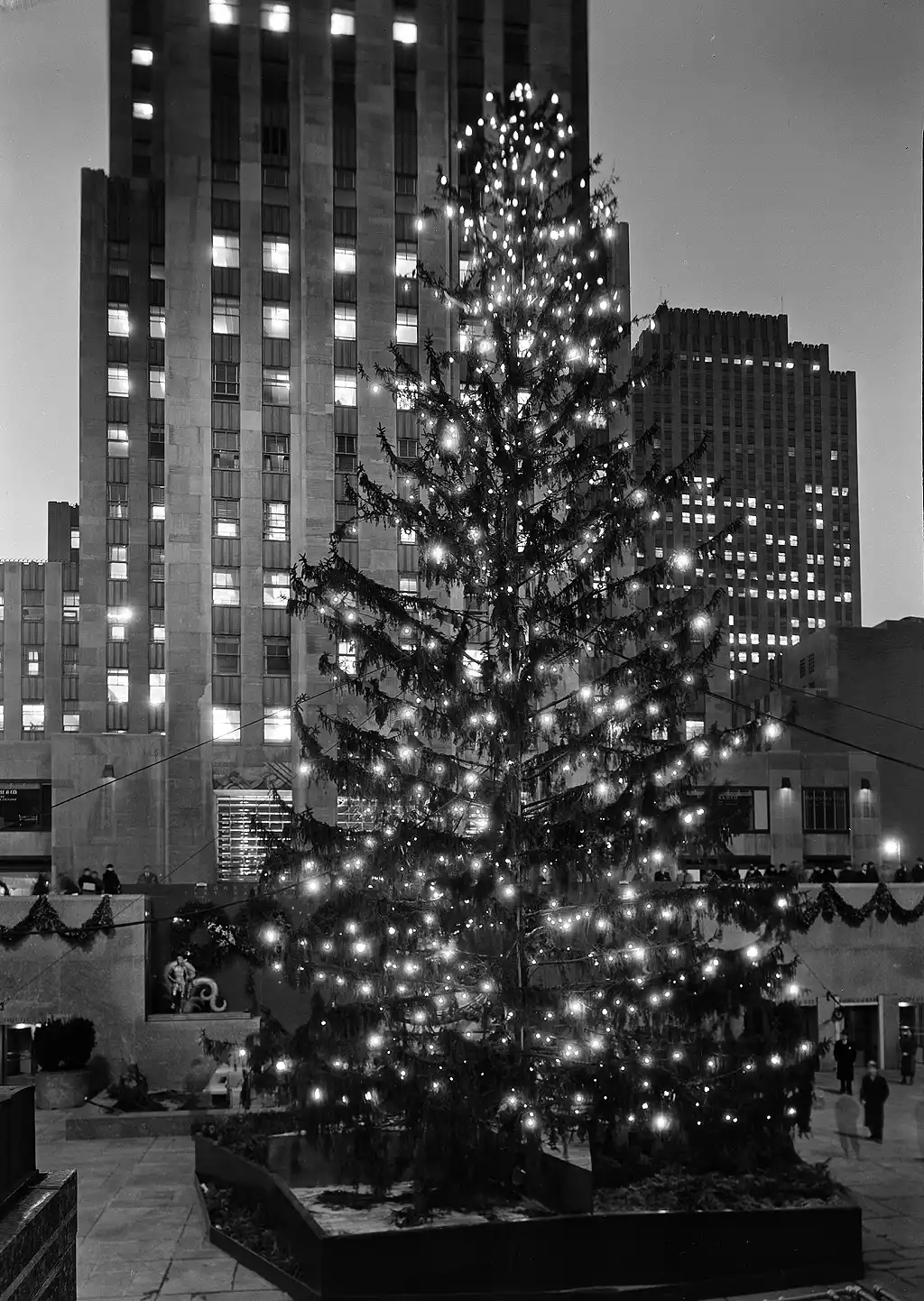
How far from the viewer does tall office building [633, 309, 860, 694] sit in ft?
514

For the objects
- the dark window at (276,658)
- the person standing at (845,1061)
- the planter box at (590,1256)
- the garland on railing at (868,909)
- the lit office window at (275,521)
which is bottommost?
the person standing at (845,1061)

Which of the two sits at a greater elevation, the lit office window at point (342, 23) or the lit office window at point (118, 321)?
the lit office window at point (342, 23)

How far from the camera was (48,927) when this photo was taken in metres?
26.4

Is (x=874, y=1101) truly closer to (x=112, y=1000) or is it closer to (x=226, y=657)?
(x=112, y=1000)

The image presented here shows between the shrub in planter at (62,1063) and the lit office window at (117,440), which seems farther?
the lit office window at (117,440)

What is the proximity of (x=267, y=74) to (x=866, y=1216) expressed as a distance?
53.9 metres

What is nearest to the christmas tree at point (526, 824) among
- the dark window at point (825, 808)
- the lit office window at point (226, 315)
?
the lit office window at point (226, 315)

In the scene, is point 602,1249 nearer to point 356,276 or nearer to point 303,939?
point 303,939

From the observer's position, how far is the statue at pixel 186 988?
1071 inches

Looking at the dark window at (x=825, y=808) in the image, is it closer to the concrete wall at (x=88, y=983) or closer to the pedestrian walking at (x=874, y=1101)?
the pedestrian walking at (x=874, y=1101)

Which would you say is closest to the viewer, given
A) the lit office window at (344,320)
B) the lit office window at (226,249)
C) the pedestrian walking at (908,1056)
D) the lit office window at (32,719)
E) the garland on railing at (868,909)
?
the pedestrian walking at (908,1056)

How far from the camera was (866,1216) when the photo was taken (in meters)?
16.3

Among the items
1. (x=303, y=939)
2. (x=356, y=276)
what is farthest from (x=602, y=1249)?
(x=356, y=276)

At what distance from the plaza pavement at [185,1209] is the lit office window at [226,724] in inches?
1154
